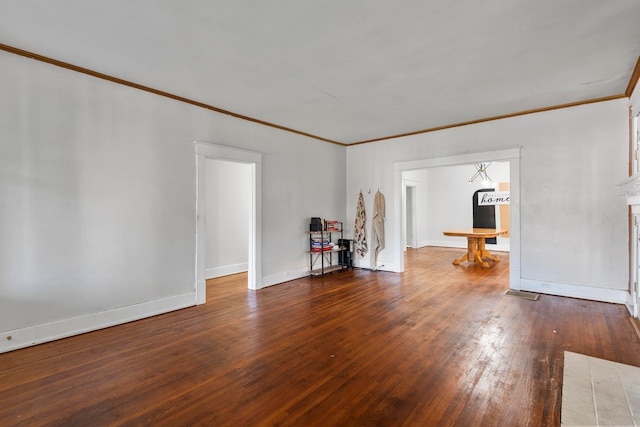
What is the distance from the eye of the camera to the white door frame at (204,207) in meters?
4.11

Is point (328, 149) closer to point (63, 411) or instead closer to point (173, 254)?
point (173, 254)

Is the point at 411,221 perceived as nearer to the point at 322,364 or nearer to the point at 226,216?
the point at 226,216

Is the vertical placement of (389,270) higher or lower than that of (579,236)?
lower

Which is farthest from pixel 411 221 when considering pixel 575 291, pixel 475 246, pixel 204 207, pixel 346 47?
pixel 346 47

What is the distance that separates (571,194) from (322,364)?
4219 millimetres

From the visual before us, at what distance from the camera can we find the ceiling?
7.29 ft

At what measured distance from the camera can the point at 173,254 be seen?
3871 mm

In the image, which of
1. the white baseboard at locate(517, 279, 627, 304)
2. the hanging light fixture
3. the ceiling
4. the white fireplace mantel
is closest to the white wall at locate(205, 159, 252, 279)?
the ceiling

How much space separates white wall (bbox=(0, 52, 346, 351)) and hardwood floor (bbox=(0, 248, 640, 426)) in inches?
13.6

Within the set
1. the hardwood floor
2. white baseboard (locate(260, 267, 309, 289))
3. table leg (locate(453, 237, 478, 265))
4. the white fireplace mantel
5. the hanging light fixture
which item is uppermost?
the hanging light fixture

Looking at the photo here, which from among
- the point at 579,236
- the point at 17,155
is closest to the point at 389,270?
the point at 579,236

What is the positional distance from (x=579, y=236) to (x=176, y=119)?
18.5 feet

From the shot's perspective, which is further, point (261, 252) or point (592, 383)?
point (261, 252)

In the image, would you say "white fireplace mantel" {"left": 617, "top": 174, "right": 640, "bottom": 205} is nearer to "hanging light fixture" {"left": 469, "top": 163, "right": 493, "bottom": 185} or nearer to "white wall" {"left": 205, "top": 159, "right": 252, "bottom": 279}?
"white wall" {"left": 205, "top": 159, "right": 252, "bottom": 279}
